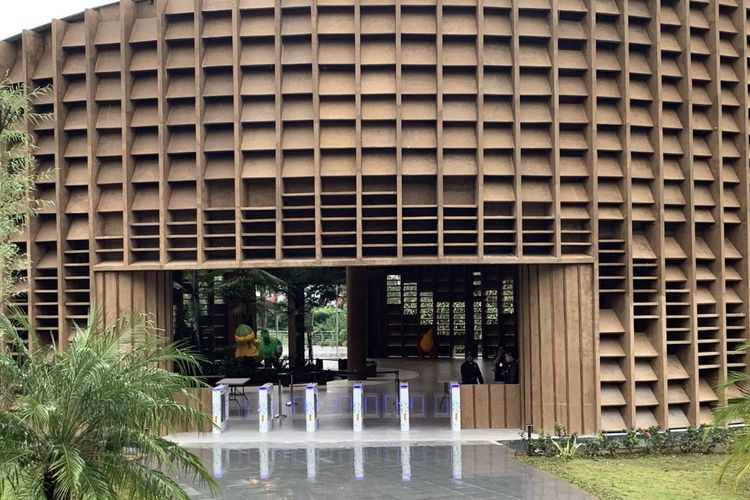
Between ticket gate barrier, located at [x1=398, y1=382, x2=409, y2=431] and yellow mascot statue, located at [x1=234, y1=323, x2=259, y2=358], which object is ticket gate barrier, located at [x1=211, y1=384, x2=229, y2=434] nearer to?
ticket gate barrier, located at [x1=398, y1=382, x2=409, y2=431]

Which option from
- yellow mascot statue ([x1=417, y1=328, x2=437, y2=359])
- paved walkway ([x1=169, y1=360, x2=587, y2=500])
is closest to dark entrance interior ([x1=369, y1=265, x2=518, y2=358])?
yellow mascot statue ([x1=417, y1=328, x2=437, y2=359])

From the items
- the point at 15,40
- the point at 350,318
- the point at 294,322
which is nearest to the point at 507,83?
the point at 15,40

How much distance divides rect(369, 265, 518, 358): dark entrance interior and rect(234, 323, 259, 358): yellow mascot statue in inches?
401

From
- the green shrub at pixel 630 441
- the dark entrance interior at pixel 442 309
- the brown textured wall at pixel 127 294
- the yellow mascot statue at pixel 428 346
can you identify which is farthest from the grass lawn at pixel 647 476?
the yellow mascot statue at pixel 428 346

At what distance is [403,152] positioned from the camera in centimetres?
1669

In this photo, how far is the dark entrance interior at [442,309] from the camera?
121 feet

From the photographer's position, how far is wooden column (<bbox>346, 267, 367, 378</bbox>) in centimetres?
2723

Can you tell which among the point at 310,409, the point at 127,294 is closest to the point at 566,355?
the point at 310,409

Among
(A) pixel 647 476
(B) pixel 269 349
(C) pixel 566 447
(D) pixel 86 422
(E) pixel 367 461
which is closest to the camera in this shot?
(D) pixel 86 422

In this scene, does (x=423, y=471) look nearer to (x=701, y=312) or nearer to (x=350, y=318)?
(x=701, y=312)

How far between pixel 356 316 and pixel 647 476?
14994 millimetres

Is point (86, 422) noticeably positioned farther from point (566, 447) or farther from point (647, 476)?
point (566, 447)

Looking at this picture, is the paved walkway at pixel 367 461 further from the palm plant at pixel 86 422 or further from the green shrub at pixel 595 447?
the palm plant at pixel 86 422

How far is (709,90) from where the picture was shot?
1795cm
